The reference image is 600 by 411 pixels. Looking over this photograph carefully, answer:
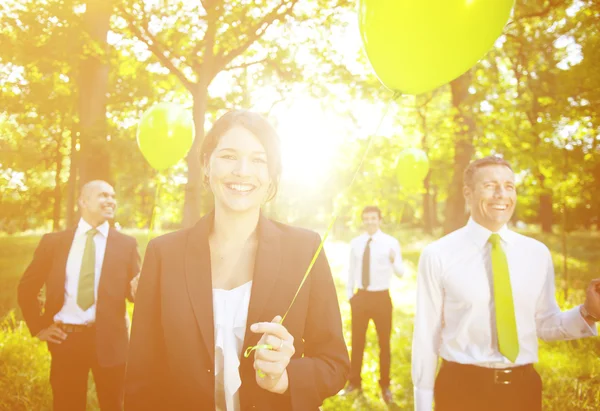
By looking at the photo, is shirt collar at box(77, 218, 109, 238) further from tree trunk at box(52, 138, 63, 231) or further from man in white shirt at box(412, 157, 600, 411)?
tree trunk at box(52, 138, 63, 231)

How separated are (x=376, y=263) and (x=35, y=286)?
4177mm

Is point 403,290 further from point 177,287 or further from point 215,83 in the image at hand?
point 177,287

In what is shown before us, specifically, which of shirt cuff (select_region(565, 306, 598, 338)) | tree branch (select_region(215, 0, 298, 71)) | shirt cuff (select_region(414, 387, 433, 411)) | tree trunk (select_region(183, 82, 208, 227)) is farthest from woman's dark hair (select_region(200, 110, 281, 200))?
tree branch (select_region(215, 0, 298, 71))

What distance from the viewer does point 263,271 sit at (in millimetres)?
1786

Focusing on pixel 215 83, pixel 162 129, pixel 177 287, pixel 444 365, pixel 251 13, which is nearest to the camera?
pixel 177 287

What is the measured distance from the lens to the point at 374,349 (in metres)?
7.61

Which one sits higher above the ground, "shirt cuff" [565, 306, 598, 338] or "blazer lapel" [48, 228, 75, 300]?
"blazer lapel" [48, 228, 75, 300]

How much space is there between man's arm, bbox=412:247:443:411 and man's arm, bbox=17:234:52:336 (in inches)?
121

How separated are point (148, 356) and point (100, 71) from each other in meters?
7.44

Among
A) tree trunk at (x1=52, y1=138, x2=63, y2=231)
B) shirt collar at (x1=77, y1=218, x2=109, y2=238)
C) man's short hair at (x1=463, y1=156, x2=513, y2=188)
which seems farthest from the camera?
tree trunk at (x1=52, y1=138, x2=63, y2=231)

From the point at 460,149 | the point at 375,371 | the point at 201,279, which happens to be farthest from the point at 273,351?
the point at 460,149

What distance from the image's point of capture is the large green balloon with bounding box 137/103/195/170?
188 inches

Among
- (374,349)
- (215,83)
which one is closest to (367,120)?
(215,83)

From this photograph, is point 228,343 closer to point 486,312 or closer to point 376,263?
point 486,312
